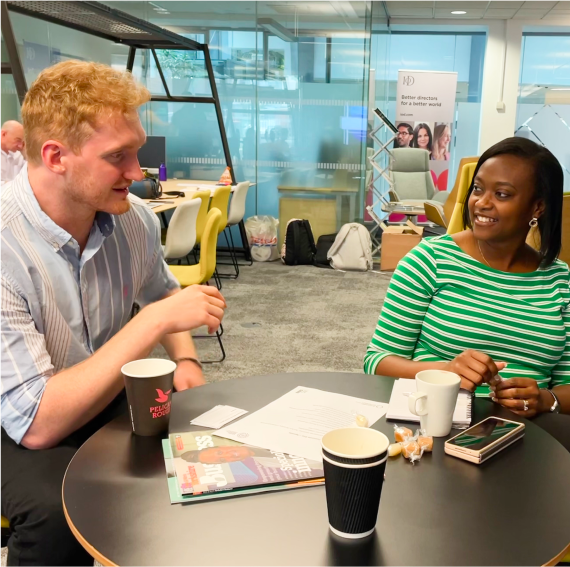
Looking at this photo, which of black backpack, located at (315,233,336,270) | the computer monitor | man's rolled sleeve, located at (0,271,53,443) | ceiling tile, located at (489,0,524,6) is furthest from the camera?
Answer: ceiling tile, located at (489,0,524,6)

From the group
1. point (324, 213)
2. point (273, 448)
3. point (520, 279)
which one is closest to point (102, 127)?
point (273, 448)

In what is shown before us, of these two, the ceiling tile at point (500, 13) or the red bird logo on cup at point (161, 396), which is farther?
the ceiling tile at point (500, 13)

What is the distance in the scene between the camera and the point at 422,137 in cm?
869

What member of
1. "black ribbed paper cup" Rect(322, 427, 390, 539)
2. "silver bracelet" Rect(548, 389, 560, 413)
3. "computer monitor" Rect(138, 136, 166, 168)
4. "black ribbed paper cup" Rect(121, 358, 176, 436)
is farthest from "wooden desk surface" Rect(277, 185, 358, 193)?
"black ribbed paper cup" Rect(322, 427, 390, 539)

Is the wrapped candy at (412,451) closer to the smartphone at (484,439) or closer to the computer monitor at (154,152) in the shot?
the smartphone at (484,439)

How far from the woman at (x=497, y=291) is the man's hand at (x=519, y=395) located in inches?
5.8

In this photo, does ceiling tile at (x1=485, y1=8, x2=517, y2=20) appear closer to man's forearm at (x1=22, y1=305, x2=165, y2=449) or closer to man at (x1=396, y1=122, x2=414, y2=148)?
man at (x1=396, y1=122, x2=414, y2=148)

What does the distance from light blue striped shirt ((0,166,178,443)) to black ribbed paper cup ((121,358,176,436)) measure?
0.18 meters

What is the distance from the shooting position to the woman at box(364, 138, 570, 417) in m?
1.52

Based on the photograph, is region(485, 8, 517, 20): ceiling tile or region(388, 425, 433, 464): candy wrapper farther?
region(485, 8, 517, 20): ceiling tile

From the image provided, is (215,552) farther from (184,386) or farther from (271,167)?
(271,167)

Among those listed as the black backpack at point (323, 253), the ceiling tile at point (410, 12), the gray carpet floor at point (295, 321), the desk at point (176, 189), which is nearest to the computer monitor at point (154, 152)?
the desk at point (176, 189)

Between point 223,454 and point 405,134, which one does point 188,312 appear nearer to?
point 223,454

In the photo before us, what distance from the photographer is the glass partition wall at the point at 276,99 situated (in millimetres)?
6691
